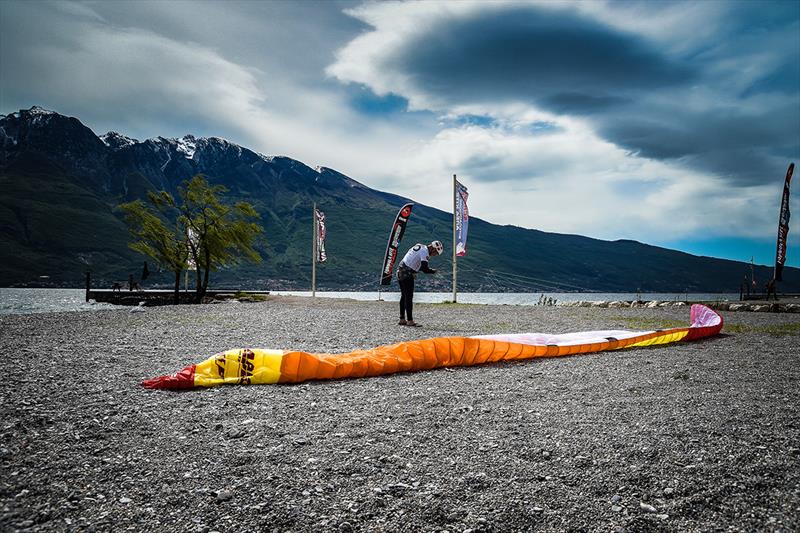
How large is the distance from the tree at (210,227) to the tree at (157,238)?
2740 millimetres

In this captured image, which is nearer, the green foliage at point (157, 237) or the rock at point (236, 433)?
the rock at point (236, 433)

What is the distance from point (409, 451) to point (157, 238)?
175ft

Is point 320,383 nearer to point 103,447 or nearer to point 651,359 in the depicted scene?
point 103,447

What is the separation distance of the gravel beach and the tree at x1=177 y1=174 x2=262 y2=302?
40.7m

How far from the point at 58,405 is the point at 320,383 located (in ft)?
12.2

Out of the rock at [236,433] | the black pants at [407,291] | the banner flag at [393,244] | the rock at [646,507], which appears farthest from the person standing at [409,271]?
the rock at [646,507]

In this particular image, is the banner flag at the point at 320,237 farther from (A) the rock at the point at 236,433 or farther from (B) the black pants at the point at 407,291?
(A) the rock at the point at 236,433

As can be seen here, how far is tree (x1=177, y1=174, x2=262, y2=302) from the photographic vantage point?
46969mm

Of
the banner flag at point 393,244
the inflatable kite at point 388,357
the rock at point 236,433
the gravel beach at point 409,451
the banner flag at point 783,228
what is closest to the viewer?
the gravel beach at point 409,451

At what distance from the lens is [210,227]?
47.6 meters

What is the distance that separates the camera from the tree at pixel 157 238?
49312 mm

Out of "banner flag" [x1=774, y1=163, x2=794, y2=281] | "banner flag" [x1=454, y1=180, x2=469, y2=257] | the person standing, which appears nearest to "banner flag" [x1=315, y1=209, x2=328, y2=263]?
"banner flag" [x1=454, y1=180, x2=469, y2=257]

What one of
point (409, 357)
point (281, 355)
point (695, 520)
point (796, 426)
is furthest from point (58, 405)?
point (796, 426)

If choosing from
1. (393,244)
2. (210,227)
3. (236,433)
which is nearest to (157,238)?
(210,227)
